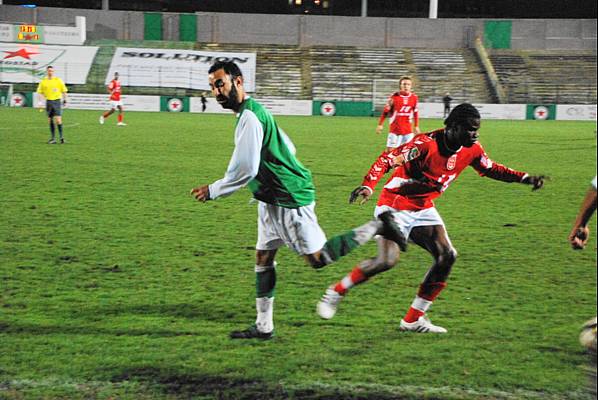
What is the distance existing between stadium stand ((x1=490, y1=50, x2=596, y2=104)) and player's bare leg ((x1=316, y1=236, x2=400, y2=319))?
A: 42.5 m

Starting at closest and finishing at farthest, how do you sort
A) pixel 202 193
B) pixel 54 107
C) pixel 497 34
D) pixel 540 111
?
pixel 202 193 → pixel 54 107 → pixel 540 111 → pixel 497 34

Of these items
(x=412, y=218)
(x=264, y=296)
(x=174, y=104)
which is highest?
(x=412, y=218)

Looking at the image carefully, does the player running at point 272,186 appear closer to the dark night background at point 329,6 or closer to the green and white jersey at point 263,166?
the green and white jersey at point 263,166

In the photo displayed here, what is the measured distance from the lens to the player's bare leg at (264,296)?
16.9 feet

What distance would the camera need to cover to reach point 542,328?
5.50m

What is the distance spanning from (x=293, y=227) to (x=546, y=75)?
4753 centimetres

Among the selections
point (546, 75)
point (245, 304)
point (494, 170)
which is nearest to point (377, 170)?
point (494, 170)

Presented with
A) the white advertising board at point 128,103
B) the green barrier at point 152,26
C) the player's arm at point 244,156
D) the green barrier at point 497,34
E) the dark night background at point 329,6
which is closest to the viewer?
the player's arm at point 244,156

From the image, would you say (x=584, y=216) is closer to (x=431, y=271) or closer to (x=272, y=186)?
(x=431, y=271)

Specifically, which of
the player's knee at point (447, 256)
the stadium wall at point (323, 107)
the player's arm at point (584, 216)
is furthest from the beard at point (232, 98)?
→ the stadium wall at point (323, 107)

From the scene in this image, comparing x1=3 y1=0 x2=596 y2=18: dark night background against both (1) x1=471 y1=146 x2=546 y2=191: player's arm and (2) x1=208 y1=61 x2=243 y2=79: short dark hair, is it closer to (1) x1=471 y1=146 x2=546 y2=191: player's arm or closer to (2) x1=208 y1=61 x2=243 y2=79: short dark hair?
(1) x1=471 y1=146 x2=546 y2=191: player's arm

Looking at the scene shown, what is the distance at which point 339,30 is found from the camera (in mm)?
52656

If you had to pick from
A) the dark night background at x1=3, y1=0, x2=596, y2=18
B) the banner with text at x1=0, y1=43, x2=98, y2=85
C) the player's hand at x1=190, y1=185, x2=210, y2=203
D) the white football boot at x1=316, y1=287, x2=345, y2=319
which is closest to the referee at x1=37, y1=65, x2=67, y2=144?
the white football boot at x1=316, y1=287, x2=345, y2=319

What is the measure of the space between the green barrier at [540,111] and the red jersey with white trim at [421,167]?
38391mm
